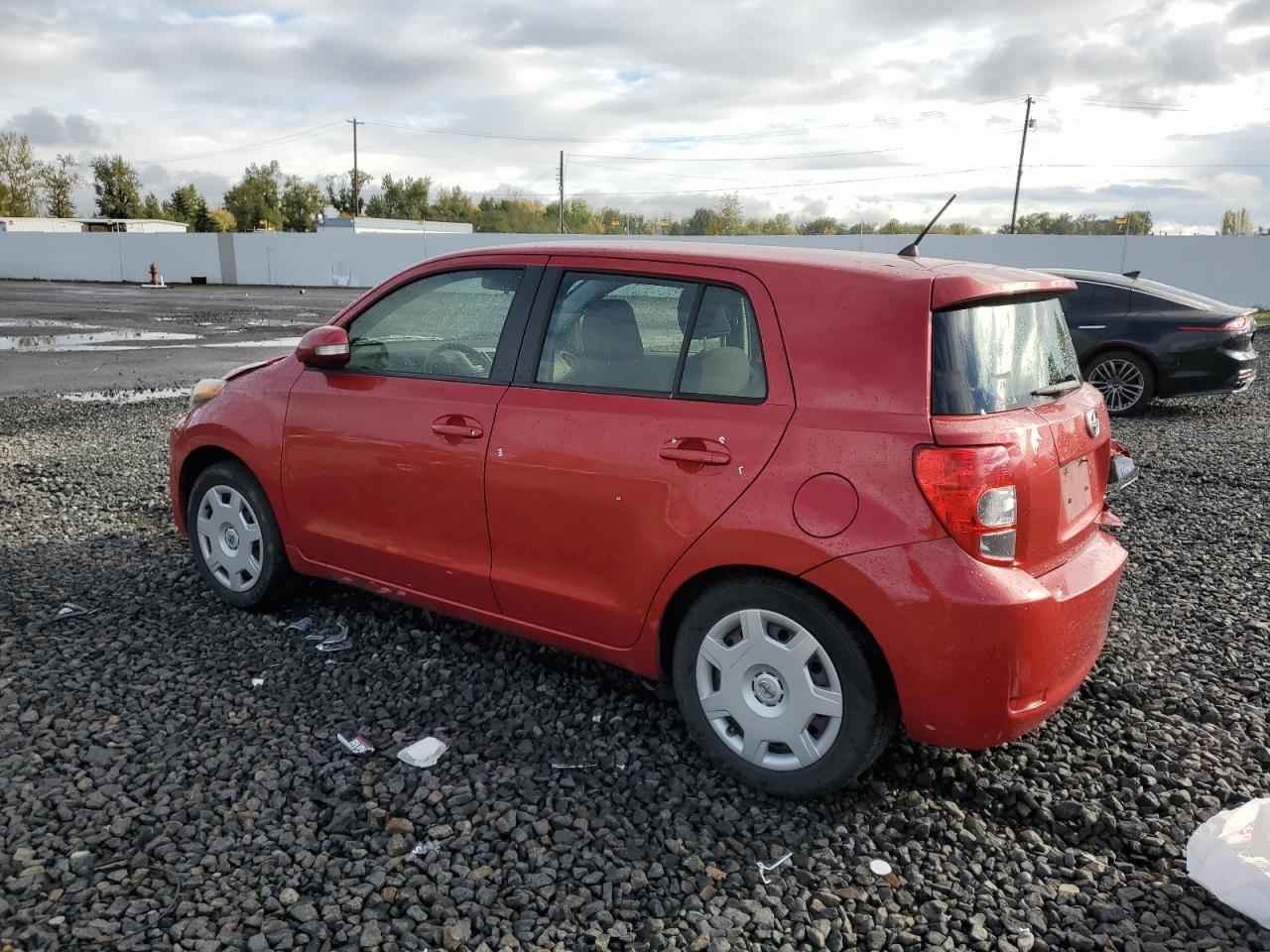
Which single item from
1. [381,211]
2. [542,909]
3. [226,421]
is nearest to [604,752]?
[542,909]

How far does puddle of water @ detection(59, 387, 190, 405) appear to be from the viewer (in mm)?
11047

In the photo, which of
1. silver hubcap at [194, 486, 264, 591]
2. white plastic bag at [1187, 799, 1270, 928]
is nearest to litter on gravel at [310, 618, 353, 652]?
silver hubcap at [194, 486, 264, 591]

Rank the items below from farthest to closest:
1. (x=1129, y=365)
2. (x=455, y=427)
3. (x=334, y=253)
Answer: (x=334, y=253) < (x=1129, y=365) < (x=455, y=427)

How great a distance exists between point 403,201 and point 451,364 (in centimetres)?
9869

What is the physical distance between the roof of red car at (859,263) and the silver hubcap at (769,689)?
112 cm

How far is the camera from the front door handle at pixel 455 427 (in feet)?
12.0

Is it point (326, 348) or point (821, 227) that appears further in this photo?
point (821, 227)

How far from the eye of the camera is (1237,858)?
2.78 metres

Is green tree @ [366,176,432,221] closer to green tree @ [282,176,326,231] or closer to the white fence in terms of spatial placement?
green tree @ [282,176,326,231]

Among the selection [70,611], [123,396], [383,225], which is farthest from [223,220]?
[70,611]

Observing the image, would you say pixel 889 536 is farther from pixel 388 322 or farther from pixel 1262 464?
pixel 1262 464

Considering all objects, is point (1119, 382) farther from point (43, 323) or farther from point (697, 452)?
point (43, 323)

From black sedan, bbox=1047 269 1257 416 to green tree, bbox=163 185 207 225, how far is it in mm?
96567

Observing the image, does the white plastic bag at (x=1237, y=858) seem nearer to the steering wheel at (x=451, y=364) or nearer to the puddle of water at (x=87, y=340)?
the steering wheel at (x=451, y=364)
